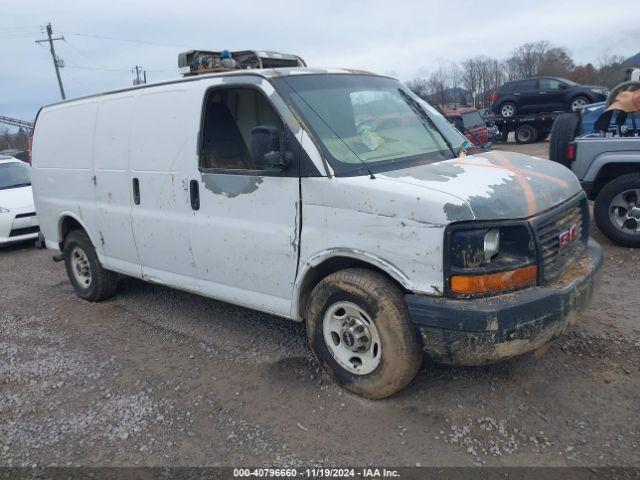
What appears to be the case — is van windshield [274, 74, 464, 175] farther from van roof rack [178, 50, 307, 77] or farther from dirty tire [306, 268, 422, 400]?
van roof rack [178, 50, 307, 77]

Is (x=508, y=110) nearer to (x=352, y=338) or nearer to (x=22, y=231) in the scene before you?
(x=22, y=231)

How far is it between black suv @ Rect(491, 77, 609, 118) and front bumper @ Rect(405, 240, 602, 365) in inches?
826

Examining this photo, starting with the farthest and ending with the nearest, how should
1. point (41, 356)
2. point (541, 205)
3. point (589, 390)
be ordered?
point (41, 356) < point (589, 390) < point (541, 205)

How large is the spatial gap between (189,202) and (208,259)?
1.57 feet

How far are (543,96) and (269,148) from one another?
2141 centimetres

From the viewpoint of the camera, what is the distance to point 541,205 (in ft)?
10.6

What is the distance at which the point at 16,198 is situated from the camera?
370 inches

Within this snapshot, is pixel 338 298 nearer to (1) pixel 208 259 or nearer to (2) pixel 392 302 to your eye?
(2) pixel 392 302

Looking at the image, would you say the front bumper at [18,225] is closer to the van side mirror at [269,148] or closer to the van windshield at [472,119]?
the van side mirror at [269,148]

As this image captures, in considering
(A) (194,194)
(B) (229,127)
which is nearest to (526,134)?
(B) (229,127)

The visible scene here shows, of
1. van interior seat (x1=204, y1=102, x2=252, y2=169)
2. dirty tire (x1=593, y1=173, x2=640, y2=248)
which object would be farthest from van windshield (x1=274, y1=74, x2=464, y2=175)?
dirty tire (x1=593, y1=173, x2=640, y2=248)

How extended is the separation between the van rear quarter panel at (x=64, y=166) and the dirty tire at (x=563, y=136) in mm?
5435

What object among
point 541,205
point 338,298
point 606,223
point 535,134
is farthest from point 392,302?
point 535,134

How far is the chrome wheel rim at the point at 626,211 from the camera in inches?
248
